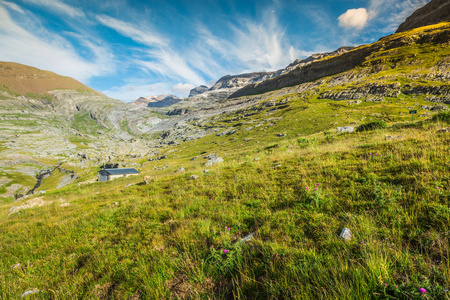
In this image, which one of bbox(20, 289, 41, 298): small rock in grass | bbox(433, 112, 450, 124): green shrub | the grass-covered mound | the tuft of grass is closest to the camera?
the grass-covered mound

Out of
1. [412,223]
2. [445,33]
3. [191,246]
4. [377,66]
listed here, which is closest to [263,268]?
[191,246]

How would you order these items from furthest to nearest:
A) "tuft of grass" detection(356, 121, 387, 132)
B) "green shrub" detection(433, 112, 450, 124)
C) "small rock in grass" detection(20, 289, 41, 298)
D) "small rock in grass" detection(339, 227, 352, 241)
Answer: "tuft of grass" detection(356, 121, 387, 132) < "green shrub" detection(433, 112, 450, 124) < "small rock in grass" detection(20, 289, 41, 298) < "small rock in grass" detection(339, 227, 352, 241)

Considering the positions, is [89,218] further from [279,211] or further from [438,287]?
[438,287]

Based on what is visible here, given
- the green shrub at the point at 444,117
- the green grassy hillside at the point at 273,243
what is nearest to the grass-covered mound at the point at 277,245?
the green grassy hillside at the point at 273,243

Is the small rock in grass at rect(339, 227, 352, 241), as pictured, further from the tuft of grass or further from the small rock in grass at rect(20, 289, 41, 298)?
the tuft of grass

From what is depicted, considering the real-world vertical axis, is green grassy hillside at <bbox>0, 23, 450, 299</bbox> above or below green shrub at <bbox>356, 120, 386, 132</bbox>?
below

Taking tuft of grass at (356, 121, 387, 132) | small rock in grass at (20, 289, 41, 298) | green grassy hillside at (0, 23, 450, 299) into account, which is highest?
tuft of grass at (356, 121, 387, 132)

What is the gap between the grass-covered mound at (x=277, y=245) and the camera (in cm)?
241

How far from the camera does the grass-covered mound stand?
241 centimetres

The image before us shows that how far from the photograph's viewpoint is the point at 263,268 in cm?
303

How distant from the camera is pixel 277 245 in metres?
3.27

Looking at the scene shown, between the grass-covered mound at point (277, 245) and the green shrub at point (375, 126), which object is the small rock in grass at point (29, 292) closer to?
the grass-covered mound at point (277, 245)

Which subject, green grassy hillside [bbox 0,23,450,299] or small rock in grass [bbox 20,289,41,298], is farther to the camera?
small rock in grass [bbox 20,289,41,298]

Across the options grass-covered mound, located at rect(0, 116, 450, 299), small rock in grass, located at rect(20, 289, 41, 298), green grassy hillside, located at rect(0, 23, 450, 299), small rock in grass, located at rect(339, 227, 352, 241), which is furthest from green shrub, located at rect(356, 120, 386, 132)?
small rock in grass, located at rect(20, 289, 41, 298)
